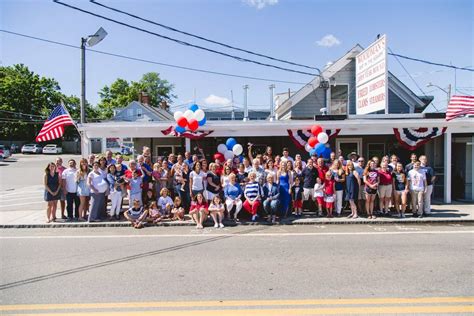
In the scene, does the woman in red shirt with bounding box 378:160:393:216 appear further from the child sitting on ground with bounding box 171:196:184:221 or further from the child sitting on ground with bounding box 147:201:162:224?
the child sitting on ground with bounding box 147:201:162:224

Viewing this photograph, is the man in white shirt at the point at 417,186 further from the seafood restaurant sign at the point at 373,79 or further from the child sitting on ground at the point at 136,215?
the child sitting on ground at the point at 136,215

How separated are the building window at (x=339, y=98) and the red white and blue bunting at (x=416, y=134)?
801 centimetres

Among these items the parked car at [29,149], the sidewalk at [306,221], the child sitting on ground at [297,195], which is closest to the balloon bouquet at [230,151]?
the child sitting on ground at [297,195]

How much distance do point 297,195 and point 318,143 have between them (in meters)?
2.22

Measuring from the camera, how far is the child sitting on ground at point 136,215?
928 cm

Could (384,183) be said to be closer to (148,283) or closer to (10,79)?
(148,283)

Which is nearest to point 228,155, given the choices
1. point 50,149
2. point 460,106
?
point 460,106

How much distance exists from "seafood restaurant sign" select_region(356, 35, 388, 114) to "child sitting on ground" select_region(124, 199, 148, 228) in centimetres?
991

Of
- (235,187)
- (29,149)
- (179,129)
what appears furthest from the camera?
(29,149)

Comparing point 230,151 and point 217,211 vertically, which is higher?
point 230,151

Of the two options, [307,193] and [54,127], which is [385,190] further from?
[54,127]

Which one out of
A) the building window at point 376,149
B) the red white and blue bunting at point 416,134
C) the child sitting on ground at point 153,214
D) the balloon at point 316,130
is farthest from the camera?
the building window at point 376,149

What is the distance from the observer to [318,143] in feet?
37.8

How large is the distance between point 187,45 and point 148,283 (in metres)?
8.86
